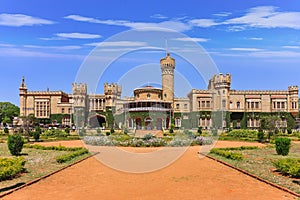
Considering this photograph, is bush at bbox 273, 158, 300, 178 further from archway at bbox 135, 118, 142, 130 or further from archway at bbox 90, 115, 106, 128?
archway at bbox 90, 115, 106, 128

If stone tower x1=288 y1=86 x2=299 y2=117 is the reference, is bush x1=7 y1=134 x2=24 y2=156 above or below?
below

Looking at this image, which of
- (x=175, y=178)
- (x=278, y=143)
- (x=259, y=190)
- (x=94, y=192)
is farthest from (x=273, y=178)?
(x=278, y=143)

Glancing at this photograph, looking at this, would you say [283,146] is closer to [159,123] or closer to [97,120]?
[159,123]

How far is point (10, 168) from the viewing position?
11.3 metres

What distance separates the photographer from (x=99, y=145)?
25500 mm

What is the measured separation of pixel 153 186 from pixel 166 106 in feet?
153

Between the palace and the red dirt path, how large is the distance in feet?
127

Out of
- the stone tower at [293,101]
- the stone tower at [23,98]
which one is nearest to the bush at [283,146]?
the stone tower at [293,101]

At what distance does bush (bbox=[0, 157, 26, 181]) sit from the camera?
11031mm

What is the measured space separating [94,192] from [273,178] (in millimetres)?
6754

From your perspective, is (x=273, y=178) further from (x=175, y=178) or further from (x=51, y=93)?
(x=51, y=93)

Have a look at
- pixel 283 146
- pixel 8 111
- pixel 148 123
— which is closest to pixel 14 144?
pixel 283 146

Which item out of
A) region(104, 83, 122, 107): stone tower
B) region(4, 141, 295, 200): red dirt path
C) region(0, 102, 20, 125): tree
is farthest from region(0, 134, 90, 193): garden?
region(0, 102, 20, 125): tree

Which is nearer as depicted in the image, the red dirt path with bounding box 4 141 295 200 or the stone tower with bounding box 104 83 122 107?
the red dirt path with bounding box 4 141 295 200
